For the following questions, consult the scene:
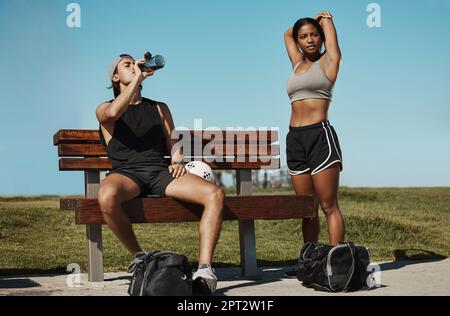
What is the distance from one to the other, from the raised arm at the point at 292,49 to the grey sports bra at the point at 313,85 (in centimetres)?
26

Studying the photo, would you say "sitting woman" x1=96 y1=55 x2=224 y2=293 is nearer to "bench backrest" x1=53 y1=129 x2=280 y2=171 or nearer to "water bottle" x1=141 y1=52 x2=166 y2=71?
"water bottle" x1=141 y1=52 x2=166 y2=71

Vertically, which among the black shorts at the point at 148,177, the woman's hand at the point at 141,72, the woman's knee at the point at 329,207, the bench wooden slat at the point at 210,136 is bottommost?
the woman's knee at the point at 329,207

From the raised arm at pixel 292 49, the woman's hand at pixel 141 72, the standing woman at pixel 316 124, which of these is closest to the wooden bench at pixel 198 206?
the standing woman at pixel 316 124

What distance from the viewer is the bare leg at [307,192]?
6020mm

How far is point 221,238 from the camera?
11.0 meters

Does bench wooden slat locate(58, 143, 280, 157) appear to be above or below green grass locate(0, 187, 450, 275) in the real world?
above

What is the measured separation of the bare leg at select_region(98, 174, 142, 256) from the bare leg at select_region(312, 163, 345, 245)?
1603 millimetres

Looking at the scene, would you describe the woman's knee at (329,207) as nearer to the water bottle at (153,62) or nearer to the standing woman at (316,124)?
the standing woman at (316,124)

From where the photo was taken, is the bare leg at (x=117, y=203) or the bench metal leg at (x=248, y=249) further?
the bench metal leg at (x=248, y=249)

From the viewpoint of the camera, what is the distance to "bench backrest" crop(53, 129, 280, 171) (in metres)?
6.56

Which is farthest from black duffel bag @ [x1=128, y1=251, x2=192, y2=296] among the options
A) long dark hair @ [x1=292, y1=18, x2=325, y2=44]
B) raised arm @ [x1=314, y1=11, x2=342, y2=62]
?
long dark hair @ [x1=292, y1=18, x2=325, y2=44]

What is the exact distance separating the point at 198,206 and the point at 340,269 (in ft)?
4.08
